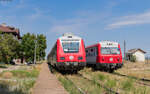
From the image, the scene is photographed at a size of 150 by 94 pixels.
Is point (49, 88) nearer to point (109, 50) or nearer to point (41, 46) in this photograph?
point (109, 50)

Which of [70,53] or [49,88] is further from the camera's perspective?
[70,53]

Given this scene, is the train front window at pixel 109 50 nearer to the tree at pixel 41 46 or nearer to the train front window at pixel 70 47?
the train front window at pixel 70 47

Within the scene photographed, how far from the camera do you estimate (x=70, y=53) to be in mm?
17375

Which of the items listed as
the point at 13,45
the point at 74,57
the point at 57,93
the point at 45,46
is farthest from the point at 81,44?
the point at 45,46

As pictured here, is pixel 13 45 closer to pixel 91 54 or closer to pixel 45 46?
pixel 91 54

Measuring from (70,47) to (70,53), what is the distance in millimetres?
511

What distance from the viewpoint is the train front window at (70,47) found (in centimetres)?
1748

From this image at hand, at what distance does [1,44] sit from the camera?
112 ft

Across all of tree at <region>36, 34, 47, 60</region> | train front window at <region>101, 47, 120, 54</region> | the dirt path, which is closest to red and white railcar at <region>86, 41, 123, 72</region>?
train front window at <region>101, 47, 120, 54</region>

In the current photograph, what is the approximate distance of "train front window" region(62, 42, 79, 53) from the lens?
1748 centimetres

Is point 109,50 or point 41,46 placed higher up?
point 41,46

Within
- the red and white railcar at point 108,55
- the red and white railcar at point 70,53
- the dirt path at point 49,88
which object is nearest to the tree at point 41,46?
the red and white railcar at point 108,55

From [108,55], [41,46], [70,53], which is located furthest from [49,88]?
[41,46]

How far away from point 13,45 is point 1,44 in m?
5.24
